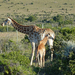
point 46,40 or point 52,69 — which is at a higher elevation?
point 46,40

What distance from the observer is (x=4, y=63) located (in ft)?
21.5

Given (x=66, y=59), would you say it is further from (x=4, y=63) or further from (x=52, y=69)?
(x=4, y=63)

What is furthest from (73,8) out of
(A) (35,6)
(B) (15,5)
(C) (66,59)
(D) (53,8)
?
(C) (66,59)

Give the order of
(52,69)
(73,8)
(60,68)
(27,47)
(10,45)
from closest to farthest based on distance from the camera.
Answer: (60,68)
(52,69)
(10,45)
(27,47)
(73,8)

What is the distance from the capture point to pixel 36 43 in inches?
371

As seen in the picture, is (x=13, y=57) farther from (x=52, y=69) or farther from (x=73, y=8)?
(x=73, y=8)

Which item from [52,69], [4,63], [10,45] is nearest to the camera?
[4,63]

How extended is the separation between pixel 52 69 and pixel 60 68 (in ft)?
2.42

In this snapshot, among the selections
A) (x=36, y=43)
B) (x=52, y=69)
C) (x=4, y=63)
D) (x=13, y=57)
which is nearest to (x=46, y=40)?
(x=36, y=43)

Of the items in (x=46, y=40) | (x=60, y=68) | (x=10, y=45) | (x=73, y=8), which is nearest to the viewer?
(x=60, y=68)

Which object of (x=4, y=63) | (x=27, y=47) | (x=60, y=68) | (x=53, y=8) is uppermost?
(x=4, y=63)

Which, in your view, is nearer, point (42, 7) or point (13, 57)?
point (13, 57)

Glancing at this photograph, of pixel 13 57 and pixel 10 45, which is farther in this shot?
pixel 10 45

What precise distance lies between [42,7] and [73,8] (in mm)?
9073
